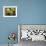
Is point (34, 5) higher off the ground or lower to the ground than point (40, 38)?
higher

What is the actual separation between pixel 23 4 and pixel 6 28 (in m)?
0.99

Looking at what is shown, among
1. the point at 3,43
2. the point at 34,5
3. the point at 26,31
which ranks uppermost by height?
the point at 34,5

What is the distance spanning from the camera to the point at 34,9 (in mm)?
4566

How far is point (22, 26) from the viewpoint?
14.9 ft

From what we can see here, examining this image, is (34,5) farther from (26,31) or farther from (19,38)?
(19,38)

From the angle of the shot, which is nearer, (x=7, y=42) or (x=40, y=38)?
(x=40, y=38)

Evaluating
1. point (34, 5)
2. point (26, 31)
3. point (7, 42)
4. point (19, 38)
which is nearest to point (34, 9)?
point (34, 5)

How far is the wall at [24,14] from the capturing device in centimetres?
456

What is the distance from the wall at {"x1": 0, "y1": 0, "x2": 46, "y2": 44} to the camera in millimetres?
4562

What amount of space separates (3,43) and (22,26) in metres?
0.85

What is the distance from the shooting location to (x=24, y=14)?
4578mm

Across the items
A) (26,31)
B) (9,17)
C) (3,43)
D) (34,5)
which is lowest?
(3,43)

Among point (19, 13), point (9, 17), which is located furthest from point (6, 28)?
point (19, 13)

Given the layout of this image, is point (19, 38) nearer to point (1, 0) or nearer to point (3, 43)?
point (3, 43)
